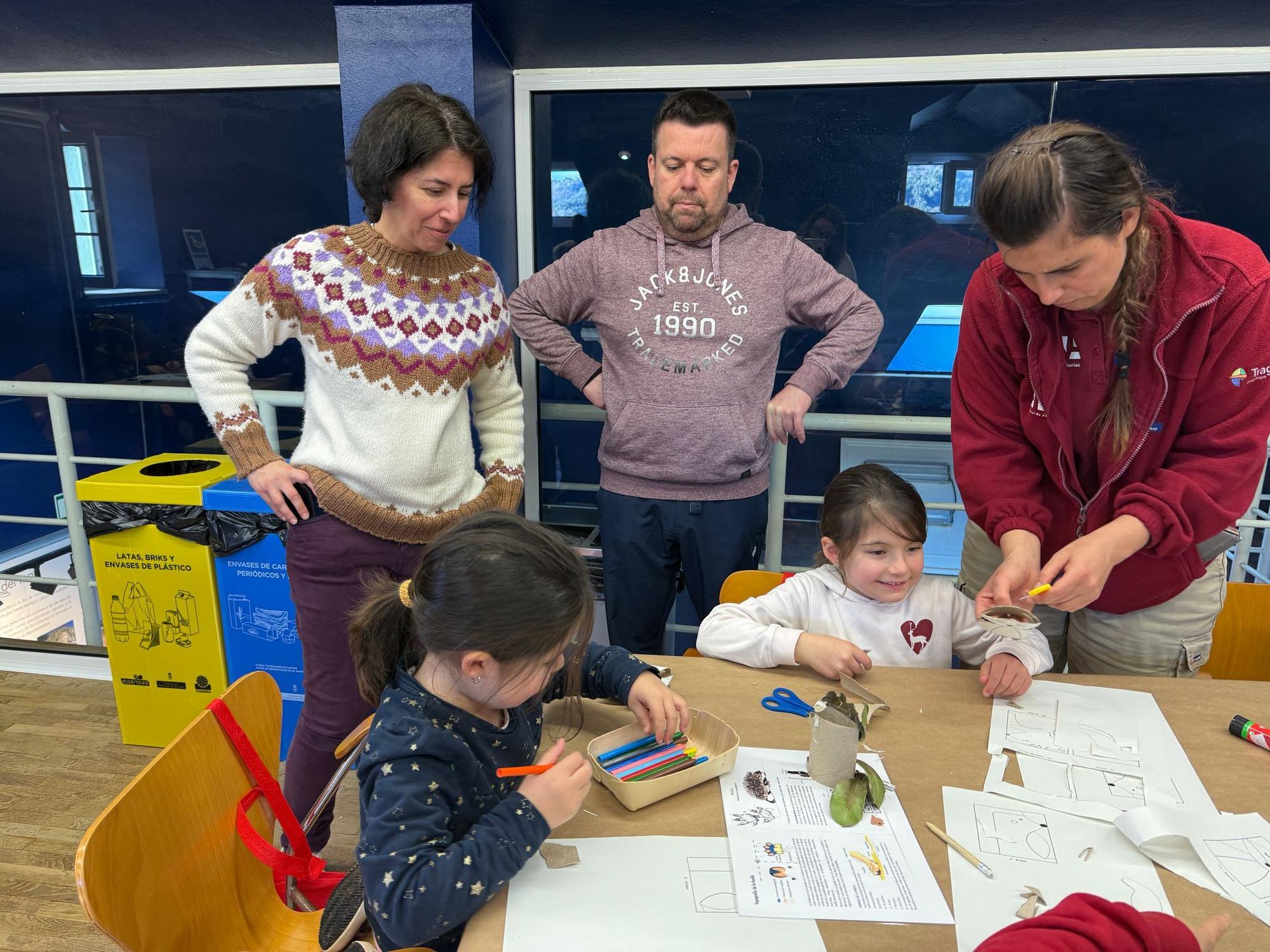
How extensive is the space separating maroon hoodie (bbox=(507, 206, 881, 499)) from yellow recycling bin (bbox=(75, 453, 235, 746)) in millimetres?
1209

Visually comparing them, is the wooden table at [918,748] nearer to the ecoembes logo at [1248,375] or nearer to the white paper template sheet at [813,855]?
the white paper template sheet at [813,855]

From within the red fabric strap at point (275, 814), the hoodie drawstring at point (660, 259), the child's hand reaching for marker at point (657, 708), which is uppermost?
the hoodie drawstring at point (660, 259)

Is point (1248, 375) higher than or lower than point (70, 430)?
higher

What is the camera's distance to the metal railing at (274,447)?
2.56 metres

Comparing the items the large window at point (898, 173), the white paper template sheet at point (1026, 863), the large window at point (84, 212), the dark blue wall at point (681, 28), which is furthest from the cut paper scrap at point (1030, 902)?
the large window at point (84, 212)

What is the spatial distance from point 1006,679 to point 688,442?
90cm

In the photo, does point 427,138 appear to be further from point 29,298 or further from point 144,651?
point 29,298

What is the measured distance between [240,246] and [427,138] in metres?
1.97

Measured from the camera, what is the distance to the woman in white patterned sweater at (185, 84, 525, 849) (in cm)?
162

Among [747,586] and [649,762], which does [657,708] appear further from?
[747,586]

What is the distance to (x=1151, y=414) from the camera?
4.49ft

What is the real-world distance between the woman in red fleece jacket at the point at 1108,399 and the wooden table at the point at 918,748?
0.55ft

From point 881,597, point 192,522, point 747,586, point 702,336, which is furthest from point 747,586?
point 192,522

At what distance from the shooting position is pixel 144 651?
2.53 metres
